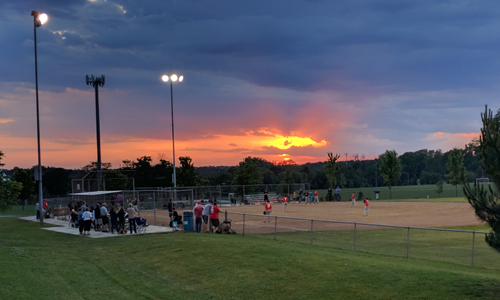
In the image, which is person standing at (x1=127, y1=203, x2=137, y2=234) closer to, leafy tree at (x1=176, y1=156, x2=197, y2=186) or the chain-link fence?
the chain-link fence

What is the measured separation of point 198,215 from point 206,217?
535 millimetres

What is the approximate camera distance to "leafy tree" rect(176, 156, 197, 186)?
71.7m

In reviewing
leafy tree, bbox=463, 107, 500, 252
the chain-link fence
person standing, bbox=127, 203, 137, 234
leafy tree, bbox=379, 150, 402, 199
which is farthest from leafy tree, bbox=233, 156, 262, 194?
leafy tree, bbox=463, 107, 500, 252

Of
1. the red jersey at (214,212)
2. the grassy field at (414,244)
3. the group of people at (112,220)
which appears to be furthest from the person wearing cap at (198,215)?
the group of people at (112,220)

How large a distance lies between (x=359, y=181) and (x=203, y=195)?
113 meters

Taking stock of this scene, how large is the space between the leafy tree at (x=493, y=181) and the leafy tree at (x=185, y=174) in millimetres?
63409

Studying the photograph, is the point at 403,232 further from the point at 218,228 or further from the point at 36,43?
the point at 36,43

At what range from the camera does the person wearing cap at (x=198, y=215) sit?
2383cm

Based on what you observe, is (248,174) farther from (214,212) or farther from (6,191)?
(214,212)

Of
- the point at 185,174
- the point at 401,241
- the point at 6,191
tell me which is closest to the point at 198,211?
the point at 401,241

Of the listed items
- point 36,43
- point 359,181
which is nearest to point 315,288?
point 36,43

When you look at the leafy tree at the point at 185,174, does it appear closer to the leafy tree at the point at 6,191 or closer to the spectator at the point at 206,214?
the leafy tree at the point at 6,191

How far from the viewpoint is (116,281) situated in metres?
13.5

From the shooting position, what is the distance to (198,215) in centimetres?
2408
